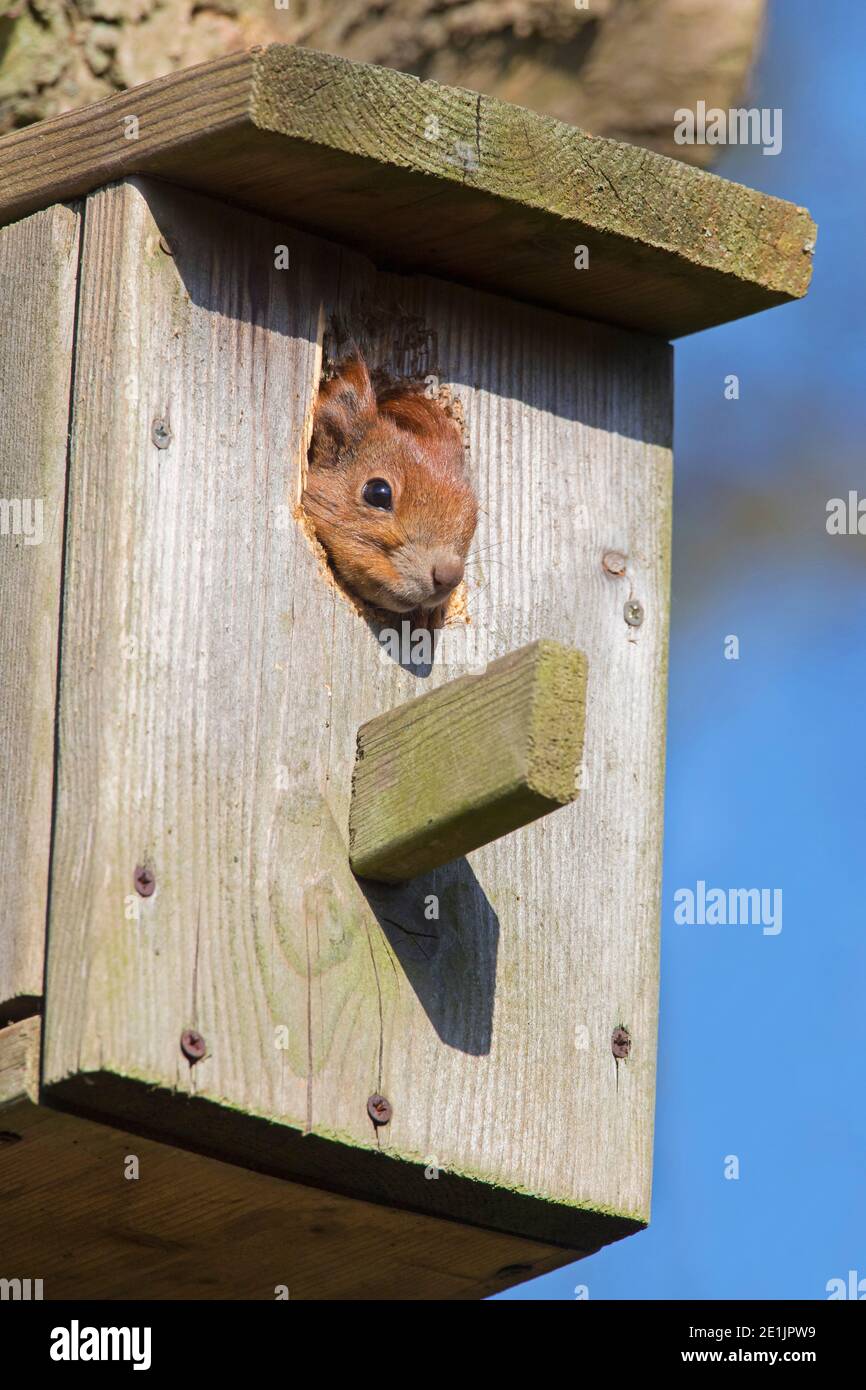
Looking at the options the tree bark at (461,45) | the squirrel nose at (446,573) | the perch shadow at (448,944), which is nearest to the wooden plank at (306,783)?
the perch shadow at (448,944)

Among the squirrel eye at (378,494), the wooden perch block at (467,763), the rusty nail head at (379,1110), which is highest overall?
the squirrel eye at (378,494)

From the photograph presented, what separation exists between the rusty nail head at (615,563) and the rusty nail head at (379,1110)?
1.11m

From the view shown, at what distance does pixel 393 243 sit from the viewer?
4.06 m

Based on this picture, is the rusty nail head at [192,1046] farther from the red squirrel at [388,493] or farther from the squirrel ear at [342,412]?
the squirrel ear at [342,412]

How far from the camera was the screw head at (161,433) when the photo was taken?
368 centimetres

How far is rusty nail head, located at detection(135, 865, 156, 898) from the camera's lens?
3475 mm

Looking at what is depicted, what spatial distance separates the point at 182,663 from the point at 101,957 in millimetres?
494

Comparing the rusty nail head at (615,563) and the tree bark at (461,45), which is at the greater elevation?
the tree bark at (461,45)

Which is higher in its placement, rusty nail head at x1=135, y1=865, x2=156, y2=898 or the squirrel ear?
the squirrel ear

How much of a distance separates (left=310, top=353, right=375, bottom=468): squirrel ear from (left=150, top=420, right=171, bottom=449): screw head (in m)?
0.44

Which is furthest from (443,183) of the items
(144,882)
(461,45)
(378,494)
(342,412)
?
(461,45)

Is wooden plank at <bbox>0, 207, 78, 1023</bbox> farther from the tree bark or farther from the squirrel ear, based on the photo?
the tree bark

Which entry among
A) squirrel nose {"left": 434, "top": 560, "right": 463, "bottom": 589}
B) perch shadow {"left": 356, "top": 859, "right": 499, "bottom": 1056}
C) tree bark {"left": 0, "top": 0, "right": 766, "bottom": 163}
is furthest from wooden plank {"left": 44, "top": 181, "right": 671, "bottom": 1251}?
tree bark {"left": 0, "top": 0, "right": 766, "bottom": 163}

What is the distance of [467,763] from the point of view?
3.52 metres
